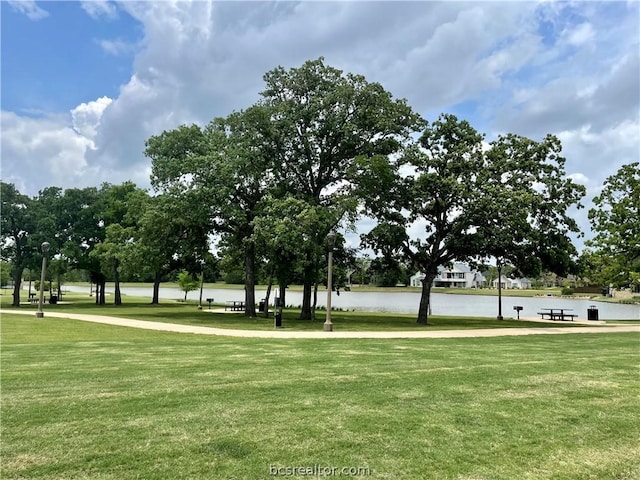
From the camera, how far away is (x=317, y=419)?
523 cm

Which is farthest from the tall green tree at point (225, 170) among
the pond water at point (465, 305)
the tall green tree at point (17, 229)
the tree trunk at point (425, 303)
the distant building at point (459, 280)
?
the distant building at point (459, 280)

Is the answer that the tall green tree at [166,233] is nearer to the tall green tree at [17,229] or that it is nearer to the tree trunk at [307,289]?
the tree trunk at [307,289]

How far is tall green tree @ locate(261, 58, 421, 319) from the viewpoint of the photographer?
27766mm

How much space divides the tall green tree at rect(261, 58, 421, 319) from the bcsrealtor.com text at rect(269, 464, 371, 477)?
2271 cm

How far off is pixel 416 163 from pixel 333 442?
2485cm

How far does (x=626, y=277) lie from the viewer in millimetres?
25188

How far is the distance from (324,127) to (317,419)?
24.0 m

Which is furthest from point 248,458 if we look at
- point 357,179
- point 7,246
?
point 7,246

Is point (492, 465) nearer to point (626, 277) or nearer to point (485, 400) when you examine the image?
point (485, 400)

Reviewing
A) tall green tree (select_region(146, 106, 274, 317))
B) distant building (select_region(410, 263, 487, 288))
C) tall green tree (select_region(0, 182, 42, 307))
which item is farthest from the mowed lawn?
distant building (select_region(410, 263, 487, 288))

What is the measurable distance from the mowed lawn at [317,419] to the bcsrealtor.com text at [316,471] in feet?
0.05

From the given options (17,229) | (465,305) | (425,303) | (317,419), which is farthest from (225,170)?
(465,305)

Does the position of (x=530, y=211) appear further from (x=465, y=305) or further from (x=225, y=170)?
(x=465, y=305)

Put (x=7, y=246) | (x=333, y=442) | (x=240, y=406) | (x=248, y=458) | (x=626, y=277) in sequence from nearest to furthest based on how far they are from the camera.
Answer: (x=248, y=458) → (x=333, y=442) → (x=240, y=406) → (x=626, y=277) → (x=7, y=246)
